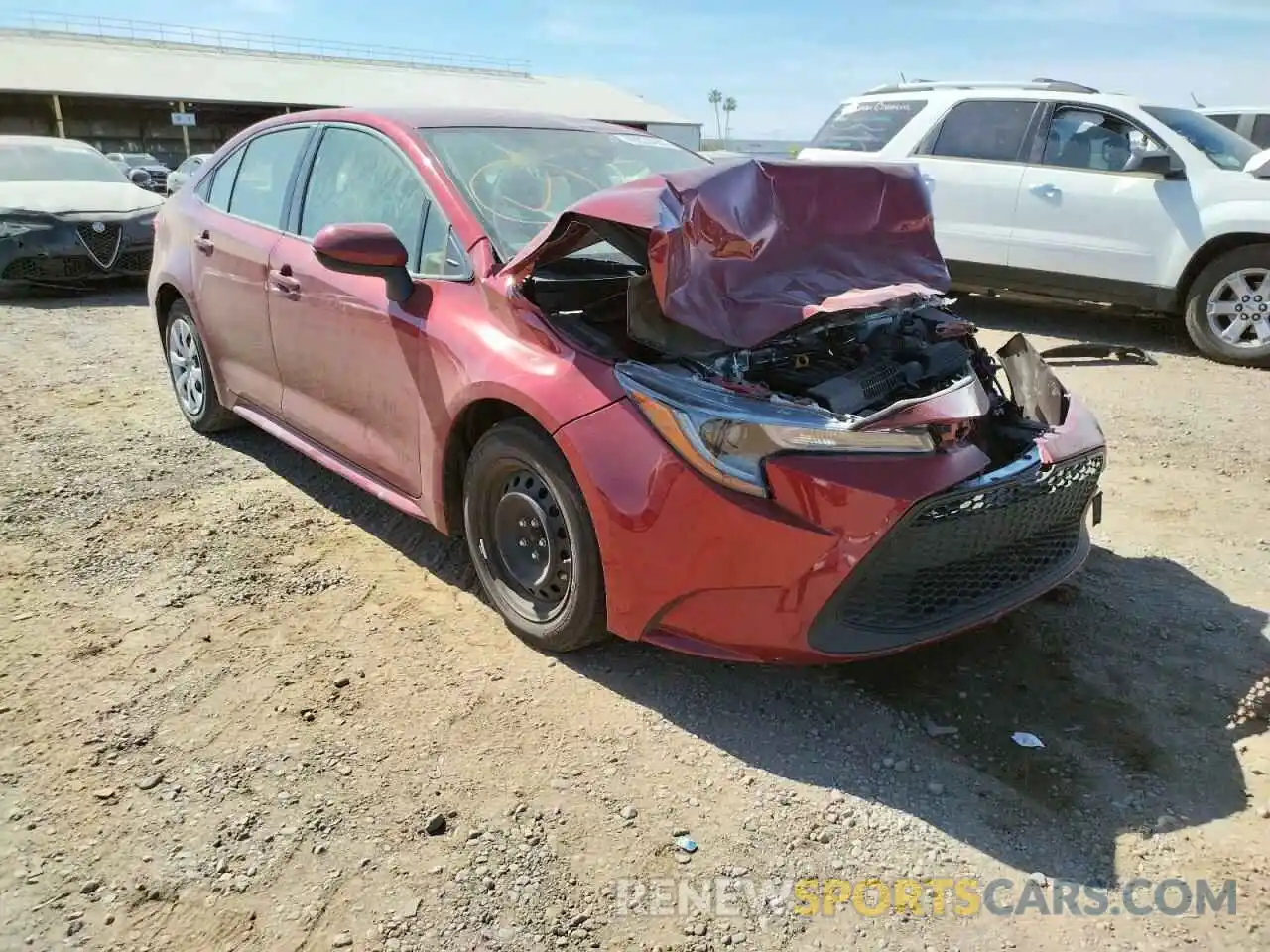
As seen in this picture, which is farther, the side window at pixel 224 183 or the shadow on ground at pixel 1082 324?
the shadow on ground at pixel 1082 324

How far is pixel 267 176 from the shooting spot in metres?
4.27

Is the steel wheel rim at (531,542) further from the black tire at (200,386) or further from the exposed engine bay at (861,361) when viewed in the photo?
the black tire at (200,386)

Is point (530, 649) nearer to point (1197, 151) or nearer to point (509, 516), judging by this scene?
point (509, 516)

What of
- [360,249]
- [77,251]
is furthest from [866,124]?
[77,251]

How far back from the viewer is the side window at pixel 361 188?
344cm

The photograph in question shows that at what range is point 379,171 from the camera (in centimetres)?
362

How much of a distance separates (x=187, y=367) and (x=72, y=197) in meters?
5.92

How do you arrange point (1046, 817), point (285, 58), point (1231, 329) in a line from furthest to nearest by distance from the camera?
1. point (285, 58)
2. point (1231, 329)
3. point (1046, 817)

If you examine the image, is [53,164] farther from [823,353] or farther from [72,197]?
[823,353]

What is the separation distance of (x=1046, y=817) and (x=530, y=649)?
5.23 ft

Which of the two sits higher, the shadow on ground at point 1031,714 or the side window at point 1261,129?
the side window at point 1261,129

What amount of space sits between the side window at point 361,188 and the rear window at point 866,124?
5963mm

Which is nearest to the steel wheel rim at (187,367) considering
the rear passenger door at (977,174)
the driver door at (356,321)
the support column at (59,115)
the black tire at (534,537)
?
the driver door at (356,321)

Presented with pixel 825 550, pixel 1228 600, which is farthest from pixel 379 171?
pixel 1228 600
